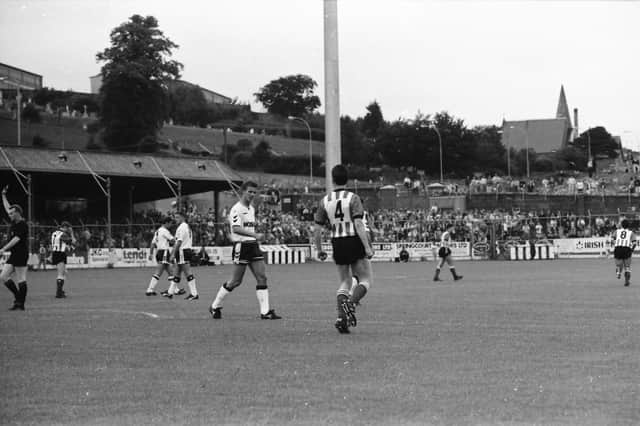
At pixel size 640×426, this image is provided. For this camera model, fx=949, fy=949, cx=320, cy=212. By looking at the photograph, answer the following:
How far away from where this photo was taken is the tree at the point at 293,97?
143000 mm

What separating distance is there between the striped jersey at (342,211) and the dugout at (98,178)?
1519 inches

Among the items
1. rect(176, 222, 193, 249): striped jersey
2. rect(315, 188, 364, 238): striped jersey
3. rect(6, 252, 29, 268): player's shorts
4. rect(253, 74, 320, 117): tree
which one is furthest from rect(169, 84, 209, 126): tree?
rect(315, 188, 364, 238): striped jersey

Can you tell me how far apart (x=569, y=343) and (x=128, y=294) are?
15767 millimetres

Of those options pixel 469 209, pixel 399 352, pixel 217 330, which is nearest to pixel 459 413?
pixel 399 352

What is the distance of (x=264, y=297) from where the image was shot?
49.5ft

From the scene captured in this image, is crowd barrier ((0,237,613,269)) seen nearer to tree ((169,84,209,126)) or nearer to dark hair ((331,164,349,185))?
dark hair ((331,164,349,185))

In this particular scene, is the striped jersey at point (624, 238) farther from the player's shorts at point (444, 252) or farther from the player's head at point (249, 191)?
the player's head at point (249, 191)

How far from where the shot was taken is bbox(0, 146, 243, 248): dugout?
5353 centimetres

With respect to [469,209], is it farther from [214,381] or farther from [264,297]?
[214,381]

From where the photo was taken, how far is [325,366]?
9.44 meters

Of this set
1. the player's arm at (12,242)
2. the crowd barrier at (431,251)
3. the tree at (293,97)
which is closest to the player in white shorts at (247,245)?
the player's arm at (12,242)

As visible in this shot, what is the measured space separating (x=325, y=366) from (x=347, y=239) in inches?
143

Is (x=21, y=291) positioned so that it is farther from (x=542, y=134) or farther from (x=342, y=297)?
(x=542, y=134)

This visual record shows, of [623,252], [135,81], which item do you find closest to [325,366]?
[623,252]
